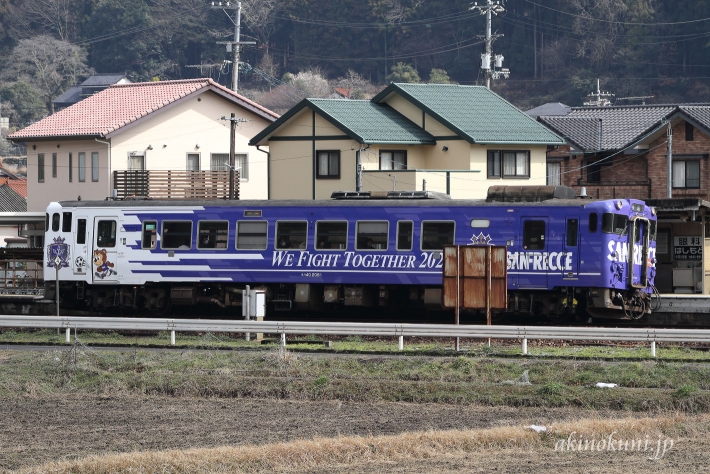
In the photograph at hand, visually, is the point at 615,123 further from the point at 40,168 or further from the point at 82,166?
the point at 40,168

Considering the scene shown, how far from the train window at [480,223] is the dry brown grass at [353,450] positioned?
34.9 feet

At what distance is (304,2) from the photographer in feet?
358

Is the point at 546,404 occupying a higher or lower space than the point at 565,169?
lower

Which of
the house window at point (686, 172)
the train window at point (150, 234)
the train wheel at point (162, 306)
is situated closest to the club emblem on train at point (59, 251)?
the train window at point (150, 234)

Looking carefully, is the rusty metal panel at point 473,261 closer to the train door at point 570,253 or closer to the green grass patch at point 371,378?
the green grass patch at point 371,378

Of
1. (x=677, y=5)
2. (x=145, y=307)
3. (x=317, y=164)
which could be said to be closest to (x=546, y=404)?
(x=145, y=307)

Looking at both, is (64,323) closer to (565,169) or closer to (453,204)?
(453,204)

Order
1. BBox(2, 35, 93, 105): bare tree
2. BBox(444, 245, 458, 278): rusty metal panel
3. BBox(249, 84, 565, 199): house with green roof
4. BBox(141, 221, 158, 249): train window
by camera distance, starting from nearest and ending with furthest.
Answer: BBox(444, 245, 458, 278): rusty metal panel < BBox(141, 221, 158, 249): train window < BBox(249, 84, 565, 199): house with green roof < BBox(2, 35, 93, 105): bare tree

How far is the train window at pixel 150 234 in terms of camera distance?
26531 mm

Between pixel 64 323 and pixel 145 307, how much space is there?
15.7ft

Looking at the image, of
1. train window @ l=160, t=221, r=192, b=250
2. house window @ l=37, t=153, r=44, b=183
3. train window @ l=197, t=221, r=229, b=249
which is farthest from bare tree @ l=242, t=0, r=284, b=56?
train window @ l=197, t=221, r=229, b=249

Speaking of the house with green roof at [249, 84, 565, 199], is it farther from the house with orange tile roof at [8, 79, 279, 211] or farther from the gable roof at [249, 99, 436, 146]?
the house with orange tile roof at [8, 79, 279, 211]

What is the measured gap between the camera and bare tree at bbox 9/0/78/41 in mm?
117938

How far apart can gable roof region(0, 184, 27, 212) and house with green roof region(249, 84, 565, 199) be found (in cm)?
2263
